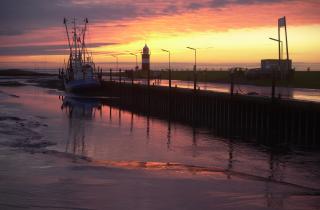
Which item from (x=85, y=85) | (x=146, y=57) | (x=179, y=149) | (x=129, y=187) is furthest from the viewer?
(x=146, y=57)

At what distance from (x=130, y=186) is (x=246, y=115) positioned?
18636 millimetres

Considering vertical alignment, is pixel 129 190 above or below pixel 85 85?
below

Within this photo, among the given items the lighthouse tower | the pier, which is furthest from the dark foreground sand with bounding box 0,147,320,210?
the lighthouse tower

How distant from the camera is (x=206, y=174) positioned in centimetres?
1814

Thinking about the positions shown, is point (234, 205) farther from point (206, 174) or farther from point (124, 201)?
point (206, 174)

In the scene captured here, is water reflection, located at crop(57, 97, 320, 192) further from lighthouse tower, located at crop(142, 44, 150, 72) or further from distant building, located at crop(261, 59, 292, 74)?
lighthouse tower, located at crop(142, 44, 150, 72)

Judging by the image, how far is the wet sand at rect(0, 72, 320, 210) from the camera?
13422 mm

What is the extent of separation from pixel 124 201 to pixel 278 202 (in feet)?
13.5

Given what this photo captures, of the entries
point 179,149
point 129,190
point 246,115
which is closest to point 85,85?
point 246,115

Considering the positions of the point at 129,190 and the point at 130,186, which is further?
the point at 130,186

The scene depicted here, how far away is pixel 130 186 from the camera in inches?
609

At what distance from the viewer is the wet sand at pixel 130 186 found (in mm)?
13422

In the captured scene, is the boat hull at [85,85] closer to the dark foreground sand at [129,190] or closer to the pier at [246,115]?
the pier at [246,115]

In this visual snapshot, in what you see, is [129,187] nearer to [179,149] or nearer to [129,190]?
[129,190]
